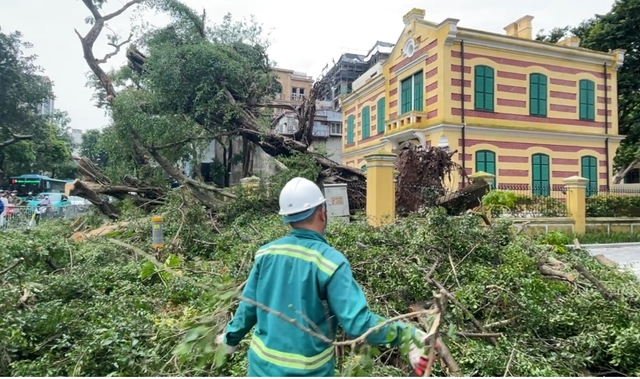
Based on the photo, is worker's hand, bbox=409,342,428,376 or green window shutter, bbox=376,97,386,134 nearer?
worker's hand, bbox=409,342,428,376

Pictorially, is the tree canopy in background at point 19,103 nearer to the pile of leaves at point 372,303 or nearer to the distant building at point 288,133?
the distant building at point 288,133

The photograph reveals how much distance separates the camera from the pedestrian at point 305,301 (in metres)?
1.80

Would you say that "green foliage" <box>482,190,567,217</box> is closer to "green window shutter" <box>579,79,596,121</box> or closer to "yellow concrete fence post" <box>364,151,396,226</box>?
"yellow concrete fence post" <box>364,151,396,226</box>

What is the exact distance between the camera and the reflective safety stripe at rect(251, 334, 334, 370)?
187 cm

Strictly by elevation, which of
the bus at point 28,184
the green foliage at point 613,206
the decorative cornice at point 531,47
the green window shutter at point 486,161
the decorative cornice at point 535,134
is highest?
the decorative cornice at point 531,47

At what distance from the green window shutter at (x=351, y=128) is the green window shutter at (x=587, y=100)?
37.0 feet

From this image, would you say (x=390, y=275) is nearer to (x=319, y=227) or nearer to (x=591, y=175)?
(x=319, y=227)

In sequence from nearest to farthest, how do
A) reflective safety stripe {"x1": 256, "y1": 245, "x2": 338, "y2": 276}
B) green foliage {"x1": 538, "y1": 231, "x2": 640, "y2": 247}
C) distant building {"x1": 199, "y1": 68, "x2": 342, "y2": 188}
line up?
1. reflective safety stripe {"x1": 256, "y1": 245, "x2": 338, "y2": 276}
2. green foliage {"x1": 538, "y1": 231, "x2": 640, "y2": 247}
3. distant building {"x1": 199, "y1": 68, "x2": 342, "y2": 188}

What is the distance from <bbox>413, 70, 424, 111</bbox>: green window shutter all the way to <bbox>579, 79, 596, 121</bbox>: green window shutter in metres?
7.06

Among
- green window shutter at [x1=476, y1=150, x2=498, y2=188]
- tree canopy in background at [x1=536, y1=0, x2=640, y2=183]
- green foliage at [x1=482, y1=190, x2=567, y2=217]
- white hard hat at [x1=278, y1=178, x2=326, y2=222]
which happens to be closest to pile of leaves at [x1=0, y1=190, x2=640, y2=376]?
white hard hat at [x1=278, y1=178, x2=326, y2=222]

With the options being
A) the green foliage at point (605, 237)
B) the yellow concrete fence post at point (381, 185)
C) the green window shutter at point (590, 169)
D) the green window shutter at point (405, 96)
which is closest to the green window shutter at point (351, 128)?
the green window shutter at point (405, 96)

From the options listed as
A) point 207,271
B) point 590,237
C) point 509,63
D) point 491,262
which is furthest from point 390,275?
point 509,63

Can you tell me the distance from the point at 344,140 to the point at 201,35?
1337 cm

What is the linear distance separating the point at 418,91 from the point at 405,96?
1.14 meters
